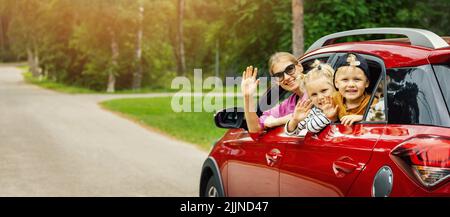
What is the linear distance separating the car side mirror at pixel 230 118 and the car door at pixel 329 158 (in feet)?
2.99

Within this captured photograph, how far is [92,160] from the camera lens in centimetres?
1269

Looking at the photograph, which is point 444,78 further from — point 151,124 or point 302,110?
point 151,124

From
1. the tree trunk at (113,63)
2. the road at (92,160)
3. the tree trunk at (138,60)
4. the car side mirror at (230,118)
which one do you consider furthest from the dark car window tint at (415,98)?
the tree trunk at (113,63)

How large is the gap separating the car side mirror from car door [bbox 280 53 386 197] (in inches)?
35.9

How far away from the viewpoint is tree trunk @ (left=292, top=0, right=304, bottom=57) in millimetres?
16047

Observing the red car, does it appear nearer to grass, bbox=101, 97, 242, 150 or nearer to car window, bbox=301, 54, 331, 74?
car window, bbox=301, 54, 331, 74

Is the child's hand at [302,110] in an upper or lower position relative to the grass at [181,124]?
upper

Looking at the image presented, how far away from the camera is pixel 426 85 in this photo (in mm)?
3309

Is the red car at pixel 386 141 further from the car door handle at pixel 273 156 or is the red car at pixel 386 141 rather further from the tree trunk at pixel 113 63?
the tree trunk at pixel 113 63

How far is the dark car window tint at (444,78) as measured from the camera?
128 inches

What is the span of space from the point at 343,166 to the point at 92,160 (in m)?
9.52

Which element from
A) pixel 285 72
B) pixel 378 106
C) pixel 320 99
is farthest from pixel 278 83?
pixel 378 106
